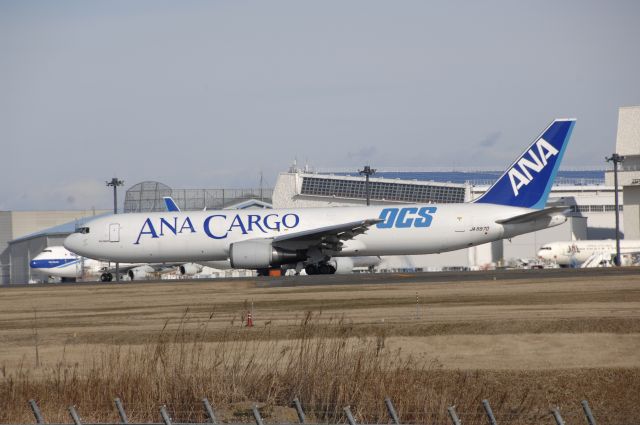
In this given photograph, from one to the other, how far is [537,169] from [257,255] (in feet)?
48.8

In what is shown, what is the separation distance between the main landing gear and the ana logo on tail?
10.2m

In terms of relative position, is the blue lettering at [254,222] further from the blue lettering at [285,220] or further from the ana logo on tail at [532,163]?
the ana logo on tail at [532,163]

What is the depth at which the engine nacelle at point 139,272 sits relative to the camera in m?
72.7

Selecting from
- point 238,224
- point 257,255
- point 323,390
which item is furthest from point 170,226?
point 323,390

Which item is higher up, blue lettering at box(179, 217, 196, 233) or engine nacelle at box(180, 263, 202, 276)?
blue lettering at box(179, 217, 196, 233)

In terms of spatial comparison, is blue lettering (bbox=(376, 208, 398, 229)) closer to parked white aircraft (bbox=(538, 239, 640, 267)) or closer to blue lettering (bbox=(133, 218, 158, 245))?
blue lettering (bbox=(133, 218, 158, 245))

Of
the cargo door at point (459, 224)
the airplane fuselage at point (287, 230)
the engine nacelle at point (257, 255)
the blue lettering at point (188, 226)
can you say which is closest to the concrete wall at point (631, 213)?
the airplane fuselage at point (287, 230)

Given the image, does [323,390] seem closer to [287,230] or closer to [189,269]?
[287,230]

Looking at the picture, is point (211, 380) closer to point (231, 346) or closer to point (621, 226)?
point (231, 346)

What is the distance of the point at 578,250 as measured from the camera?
78.8m

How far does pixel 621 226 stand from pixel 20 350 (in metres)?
82.0

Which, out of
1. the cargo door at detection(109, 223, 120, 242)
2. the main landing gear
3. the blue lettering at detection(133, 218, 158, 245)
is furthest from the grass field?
the cargo door at detection(109, 223, 120, 242)

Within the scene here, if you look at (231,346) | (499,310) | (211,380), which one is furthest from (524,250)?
(211,380)

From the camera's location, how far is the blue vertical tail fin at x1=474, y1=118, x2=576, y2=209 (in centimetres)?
5025
